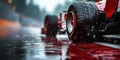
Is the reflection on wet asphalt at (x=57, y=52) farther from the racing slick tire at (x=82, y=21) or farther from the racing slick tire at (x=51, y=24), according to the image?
the racing slick tire at (x=51, y=24)

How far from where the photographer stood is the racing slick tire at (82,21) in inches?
274

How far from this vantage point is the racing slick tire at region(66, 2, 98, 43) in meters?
6.95

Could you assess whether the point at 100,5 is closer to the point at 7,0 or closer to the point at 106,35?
the point at 106,35

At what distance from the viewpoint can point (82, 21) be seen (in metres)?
6.96

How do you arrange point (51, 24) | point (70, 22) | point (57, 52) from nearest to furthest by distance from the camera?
1. point (57, 52)
2. point (70, 22)
3. point (51, 24)

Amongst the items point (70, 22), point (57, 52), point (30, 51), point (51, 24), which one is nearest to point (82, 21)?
point (70, 22)

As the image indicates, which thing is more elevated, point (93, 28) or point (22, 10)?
point (22, 10)

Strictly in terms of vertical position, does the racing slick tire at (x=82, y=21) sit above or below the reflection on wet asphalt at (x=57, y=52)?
above


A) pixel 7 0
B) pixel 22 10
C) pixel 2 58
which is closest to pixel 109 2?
pixel 2 58

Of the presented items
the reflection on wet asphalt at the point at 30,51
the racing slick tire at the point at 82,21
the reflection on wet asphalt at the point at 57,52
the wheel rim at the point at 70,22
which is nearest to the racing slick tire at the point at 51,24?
Result: the wheel rim at the point at 70,22

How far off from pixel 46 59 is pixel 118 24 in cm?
343

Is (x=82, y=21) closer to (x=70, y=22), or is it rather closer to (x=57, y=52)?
(x=70, y=22)

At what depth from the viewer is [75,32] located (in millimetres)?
7242

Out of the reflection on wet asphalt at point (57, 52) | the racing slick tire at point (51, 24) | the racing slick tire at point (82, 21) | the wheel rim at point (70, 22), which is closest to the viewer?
the reflection on wet asphalt at point (57, 52)
